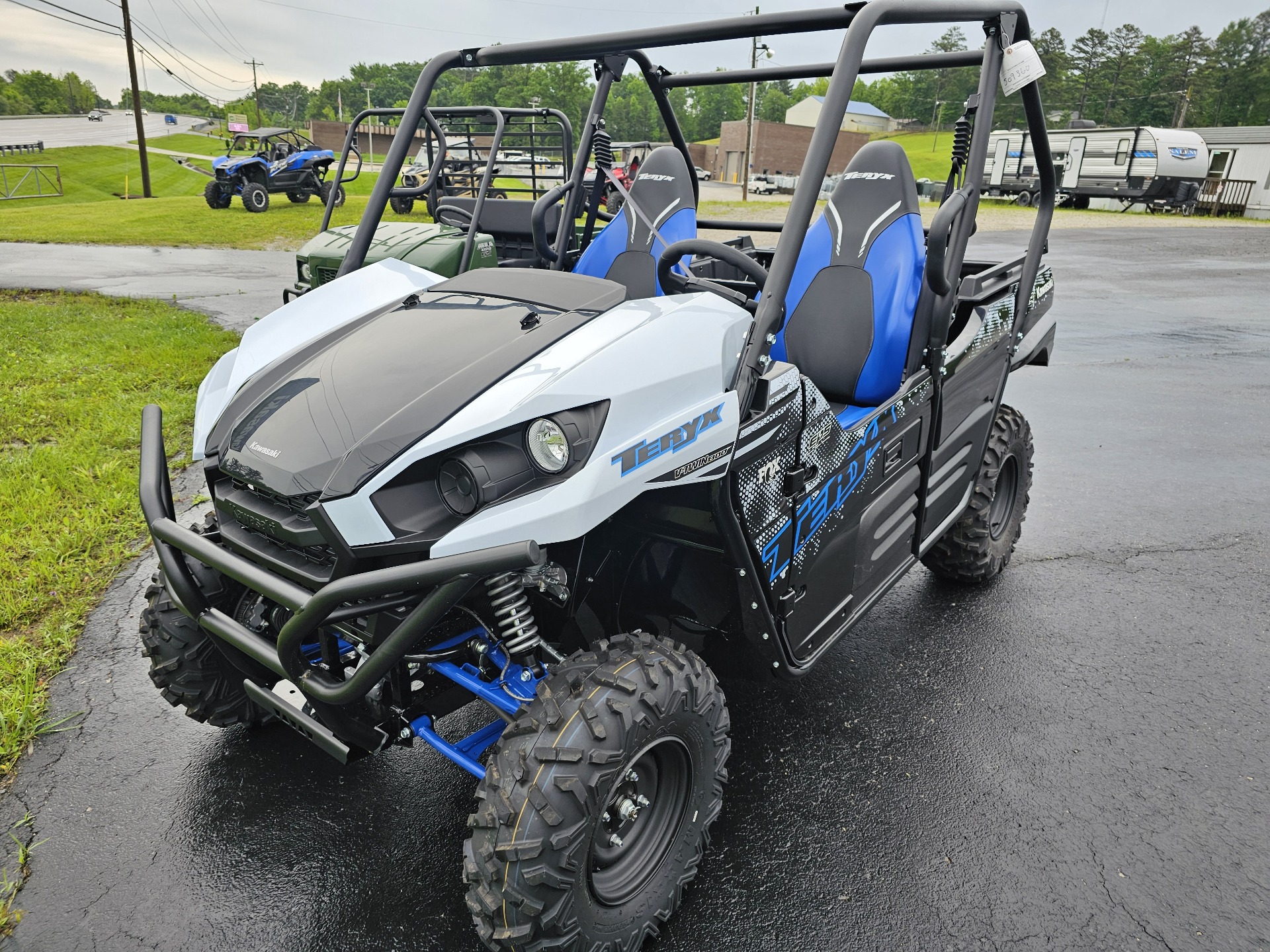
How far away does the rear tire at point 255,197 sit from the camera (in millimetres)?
19406

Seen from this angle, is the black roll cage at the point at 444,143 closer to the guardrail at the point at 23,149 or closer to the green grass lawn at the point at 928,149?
the green grass lawn at the point at 928,149

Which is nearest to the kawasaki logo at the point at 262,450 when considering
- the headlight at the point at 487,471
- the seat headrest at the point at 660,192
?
the headlight at the point at 487,471

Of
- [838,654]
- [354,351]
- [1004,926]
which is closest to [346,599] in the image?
[354,351]

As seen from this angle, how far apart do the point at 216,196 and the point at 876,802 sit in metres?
21.4

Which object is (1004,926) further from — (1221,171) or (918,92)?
(918,92)

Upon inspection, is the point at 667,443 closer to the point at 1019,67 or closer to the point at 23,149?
the point at 1019,67

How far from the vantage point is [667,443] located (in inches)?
69.1

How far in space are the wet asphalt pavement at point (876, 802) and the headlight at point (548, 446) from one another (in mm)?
1150

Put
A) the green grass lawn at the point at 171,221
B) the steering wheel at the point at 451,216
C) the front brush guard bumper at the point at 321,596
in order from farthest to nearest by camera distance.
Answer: the green grass lawn at the point at 171,221, the steering wheel at the point at 451,216, the front brush guard bumper at the point at 321,596

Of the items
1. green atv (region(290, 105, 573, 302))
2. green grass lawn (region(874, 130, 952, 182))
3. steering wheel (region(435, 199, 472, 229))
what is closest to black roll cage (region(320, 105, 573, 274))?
green atv (region(290, 105, 573, 302))

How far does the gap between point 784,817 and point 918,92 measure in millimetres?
98584

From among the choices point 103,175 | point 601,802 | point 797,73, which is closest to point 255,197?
point 797,73

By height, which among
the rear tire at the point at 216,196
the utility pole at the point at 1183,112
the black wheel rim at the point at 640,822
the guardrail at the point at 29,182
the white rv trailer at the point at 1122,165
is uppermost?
the utility pole at the point at 1183,112

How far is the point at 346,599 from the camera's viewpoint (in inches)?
59.8
